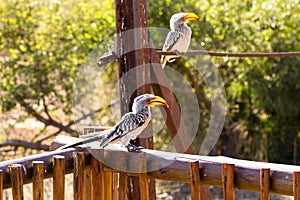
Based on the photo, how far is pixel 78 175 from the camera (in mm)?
3072

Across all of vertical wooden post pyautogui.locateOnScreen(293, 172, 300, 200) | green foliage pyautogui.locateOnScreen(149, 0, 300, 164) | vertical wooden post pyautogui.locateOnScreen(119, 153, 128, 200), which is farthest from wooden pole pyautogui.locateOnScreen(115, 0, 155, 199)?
green foliage pyautogui.locateOnScreen(149, 0, 300, 164)

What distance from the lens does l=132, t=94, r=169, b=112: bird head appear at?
132 inches

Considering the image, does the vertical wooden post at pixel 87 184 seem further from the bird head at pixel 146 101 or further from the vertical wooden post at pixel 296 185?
the vertical wooden post at pixel 296 185

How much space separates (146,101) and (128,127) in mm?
164

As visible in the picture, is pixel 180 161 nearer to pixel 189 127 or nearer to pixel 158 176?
pixel 158 176

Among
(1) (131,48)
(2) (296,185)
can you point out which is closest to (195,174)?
(2) (296,185)

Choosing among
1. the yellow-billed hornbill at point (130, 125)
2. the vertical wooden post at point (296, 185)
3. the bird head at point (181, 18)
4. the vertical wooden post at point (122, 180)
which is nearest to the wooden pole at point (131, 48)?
the yellow-billed hornbill at point (130, 125)

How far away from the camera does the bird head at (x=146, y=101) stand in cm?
334

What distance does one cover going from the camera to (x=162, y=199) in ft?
12.3

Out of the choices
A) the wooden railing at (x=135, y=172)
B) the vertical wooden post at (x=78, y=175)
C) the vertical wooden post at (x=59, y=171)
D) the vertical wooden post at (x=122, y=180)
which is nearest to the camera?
the wooden railing at (x=135, y=172)

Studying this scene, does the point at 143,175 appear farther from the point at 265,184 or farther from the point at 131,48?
the point at 131,48

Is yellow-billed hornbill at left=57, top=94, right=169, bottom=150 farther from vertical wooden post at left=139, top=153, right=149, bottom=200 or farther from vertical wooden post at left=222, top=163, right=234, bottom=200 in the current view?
vertical wooden post at left=222, top=163, right=234, bottom=200

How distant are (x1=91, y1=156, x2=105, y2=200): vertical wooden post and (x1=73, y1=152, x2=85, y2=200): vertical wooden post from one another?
7 cm

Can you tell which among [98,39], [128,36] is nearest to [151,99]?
[128,36]
